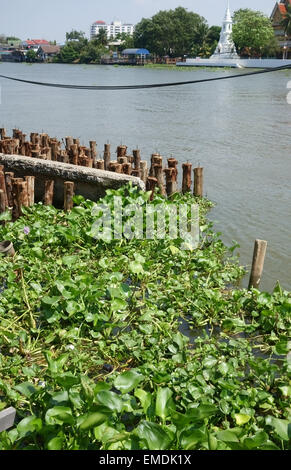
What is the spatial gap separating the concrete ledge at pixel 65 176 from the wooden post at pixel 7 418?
4.76 metres

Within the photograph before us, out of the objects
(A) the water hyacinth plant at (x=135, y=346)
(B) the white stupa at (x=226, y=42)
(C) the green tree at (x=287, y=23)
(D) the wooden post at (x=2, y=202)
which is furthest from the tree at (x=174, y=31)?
(A) the water hyacinth plant at (x=135, y=346)

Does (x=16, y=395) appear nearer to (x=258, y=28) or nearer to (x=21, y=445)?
(x=21, y=445)

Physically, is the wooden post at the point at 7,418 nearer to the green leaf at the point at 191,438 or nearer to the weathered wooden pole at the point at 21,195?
the green leaf at the point at 191,438

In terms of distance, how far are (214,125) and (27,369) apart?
1844cm

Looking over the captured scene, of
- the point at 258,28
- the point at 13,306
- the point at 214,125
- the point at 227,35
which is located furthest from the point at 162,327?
the point at 227,35

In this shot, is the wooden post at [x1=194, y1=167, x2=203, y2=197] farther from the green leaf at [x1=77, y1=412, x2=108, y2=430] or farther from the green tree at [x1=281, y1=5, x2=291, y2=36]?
the green tree at [x1=281, y1=5, x2=291, y2=36]

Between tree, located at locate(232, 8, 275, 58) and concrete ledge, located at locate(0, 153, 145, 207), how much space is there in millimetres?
84259

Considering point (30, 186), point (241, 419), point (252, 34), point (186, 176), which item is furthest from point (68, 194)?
point (252, 34)

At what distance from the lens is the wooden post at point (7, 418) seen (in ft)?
11.9

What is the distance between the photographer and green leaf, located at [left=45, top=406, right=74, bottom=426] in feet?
10.9

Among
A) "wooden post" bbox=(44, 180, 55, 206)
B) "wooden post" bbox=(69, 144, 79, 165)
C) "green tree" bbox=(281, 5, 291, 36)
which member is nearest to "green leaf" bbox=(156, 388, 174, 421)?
"wooden post" bbox=(44, 180, 55, 206)

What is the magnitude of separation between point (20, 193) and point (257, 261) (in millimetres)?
3762

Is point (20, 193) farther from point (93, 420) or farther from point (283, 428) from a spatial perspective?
point (283, 428)
